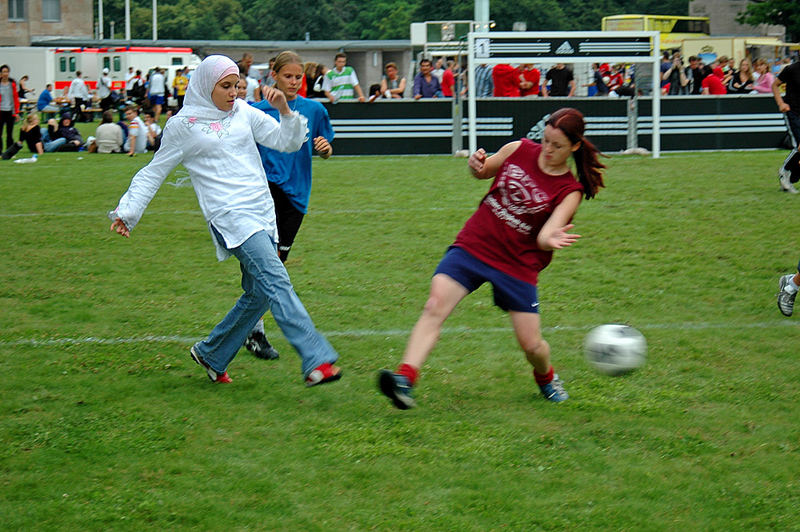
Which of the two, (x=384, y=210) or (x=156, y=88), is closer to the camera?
(x=384, y=210)

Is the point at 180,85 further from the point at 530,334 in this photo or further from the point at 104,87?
the point at 530,334

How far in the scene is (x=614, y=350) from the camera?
555 centimetres

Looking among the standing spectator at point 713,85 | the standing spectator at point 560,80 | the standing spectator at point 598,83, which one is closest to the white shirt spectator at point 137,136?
the standing spectator at point 560,80

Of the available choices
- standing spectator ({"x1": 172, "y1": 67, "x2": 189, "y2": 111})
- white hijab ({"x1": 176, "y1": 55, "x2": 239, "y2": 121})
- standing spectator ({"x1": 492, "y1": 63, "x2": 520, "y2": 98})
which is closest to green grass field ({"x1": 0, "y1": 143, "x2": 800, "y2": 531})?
white hijab ({"x1": 176, "y1": 55, "x2": 239, "y2": 121})

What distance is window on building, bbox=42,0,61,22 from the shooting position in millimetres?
69375

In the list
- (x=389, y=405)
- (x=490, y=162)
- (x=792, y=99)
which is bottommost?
(x=389, y=405)

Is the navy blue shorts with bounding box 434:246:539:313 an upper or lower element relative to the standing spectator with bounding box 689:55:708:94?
lower

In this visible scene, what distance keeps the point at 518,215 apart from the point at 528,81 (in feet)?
54.7

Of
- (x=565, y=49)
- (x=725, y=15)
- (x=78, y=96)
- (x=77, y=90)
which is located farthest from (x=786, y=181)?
(x=725, y=15)

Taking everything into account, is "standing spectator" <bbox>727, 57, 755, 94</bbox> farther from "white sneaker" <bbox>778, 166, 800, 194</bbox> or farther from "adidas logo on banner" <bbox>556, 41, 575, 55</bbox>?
"white sneaker" <bbox>778, 166, 800, 194</bbox>

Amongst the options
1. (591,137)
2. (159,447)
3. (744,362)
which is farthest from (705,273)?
(591,137)

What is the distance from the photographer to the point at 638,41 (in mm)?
20172

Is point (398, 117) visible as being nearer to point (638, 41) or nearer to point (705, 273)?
point (638, 41)

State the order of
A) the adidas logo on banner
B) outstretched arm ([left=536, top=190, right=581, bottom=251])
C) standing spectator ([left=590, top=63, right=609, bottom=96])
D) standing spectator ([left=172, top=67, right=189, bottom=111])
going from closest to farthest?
outstretched arm ([left=536, top=190, right=581, bottom=251]) → the adidas logo on banner → standing spectator ([left=590, top=63, right=609, bottom=96]) → standing spectator ([left=172, top=67, right=189, bottom=111])
